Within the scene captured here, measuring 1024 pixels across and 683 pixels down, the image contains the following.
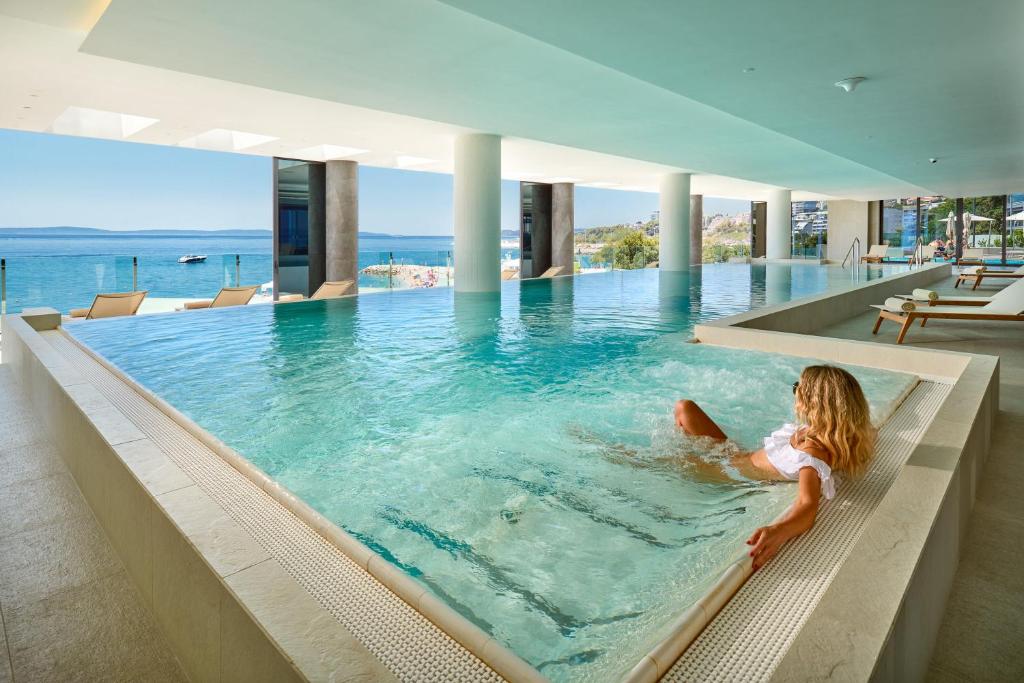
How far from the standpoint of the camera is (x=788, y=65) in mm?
5559

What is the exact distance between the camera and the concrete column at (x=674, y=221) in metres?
18.3

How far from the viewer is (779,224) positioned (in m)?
24.7

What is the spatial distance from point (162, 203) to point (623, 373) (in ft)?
119

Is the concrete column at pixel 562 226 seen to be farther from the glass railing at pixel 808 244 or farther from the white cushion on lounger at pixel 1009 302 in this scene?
the white cushion on lounger at pixel 1009 302

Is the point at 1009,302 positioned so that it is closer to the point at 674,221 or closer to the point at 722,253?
the point at 674,221

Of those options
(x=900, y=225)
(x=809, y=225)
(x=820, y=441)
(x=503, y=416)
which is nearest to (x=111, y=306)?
(x=503, y=416)

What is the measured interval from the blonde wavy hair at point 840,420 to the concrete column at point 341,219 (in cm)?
1331

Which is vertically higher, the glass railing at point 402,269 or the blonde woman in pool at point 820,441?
the glass railing at point 402,269

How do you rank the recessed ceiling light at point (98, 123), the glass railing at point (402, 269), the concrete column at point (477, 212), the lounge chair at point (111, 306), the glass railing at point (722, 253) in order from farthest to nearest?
the glass railing at point (722, 253) → the glass railing at point (402, 269) → the concrete column at point (477, 212) → the recessed ceiling light at point (98, 123) → the lounge chair at point (111, 306)

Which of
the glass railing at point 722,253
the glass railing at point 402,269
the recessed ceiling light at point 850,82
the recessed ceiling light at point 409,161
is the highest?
the recessed ceiling light at point 409,161

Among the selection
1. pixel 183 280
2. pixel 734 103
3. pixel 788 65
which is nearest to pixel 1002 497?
pixel 788 65

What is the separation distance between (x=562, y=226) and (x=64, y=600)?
781 inches

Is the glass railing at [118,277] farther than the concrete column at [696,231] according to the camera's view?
No

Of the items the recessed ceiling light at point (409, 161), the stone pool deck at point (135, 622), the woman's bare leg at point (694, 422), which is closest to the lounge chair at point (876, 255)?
the recessed ceiling light at point (409, 161)
